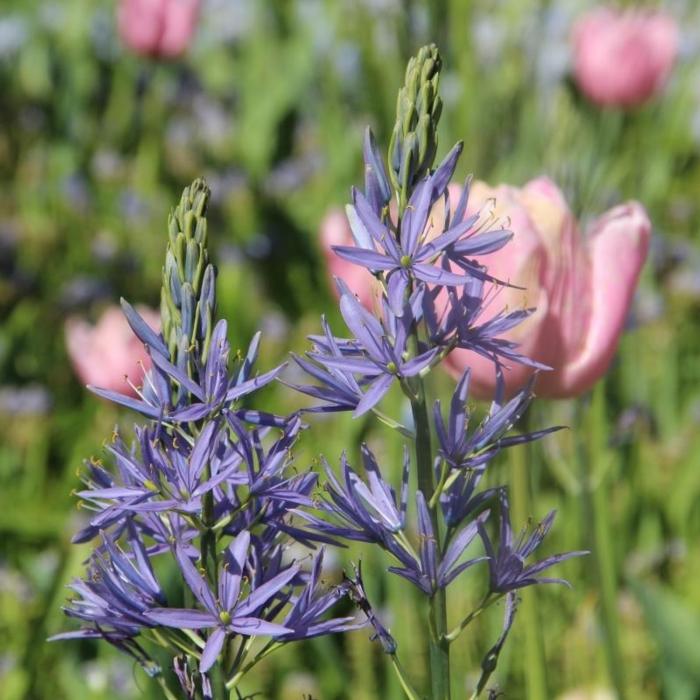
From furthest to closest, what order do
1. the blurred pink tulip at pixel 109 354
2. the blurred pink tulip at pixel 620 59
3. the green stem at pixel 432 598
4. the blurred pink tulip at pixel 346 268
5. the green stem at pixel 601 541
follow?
1. the blurred pink tulip at pixel 620 59
2. the blurred pink tulip at pixel 109 354
3. the blurred pink tulip at pixel 346 268
4. the green stem at pixel 601 541
5. the green stem at pixel 432 598

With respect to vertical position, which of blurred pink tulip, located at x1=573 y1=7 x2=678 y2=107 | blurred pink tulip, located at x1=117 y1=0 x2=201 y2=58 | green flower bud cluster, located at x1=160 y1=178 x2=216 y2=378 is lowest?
green flower bud cluster, located at x1=160 y1=178 x2=216 y2=378

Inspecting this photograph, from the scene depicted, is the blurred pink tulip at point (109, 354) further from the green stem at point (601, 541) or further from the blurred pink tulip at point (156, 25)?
the blurred pink tulip at point (156, 25)

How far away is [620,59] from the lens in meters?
2.44

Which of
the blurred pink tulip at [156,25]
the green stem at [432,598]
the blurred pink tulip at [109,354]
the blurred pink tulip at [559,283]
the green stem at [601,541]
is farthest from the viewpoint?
the blurred pink tulip at [156,25]

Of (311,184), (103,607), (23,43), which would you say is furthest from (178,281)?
(23,43)

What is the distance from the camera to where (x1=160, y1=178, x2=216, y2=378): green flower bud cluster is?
62 cm

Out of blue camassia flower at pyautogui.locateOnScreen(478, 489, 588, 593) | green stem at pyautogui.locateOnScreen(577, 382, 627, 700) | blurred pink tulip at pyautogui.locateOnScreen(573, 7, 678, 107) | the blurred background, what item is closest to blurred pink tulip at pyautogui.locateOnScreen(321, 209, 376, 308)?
the blurred background

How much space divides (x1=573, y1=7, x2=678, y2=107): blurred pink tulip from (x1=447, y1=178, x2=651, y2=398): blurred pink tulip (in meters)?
1.43

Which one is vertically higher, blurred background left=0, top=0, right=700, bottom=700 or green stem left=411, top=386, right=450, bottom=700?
blurred background left=0, top=0, right=700, bottom=700

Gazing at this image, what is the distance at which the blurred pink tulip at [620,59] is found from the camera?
2.42 meters

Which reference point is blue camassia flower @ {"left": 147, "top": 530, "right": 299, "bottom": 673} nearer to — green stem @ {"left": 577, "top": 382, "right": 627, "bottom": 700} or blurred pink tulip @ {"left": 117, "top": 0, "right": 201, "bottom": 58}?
green stem @ {"left": 577, "top": 382, "right": 627, "bottom": 700}

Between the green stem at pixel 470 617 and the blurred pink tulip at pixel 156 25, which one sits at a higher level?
the blurred pink tulip at pixel 156 25

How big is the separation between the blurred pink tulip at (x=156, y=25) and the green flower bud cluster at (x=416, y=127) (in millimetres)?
2395

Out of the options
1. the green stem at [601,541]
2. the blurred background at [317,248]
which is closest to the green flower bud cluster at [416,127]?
the blurred background at [317,248]
